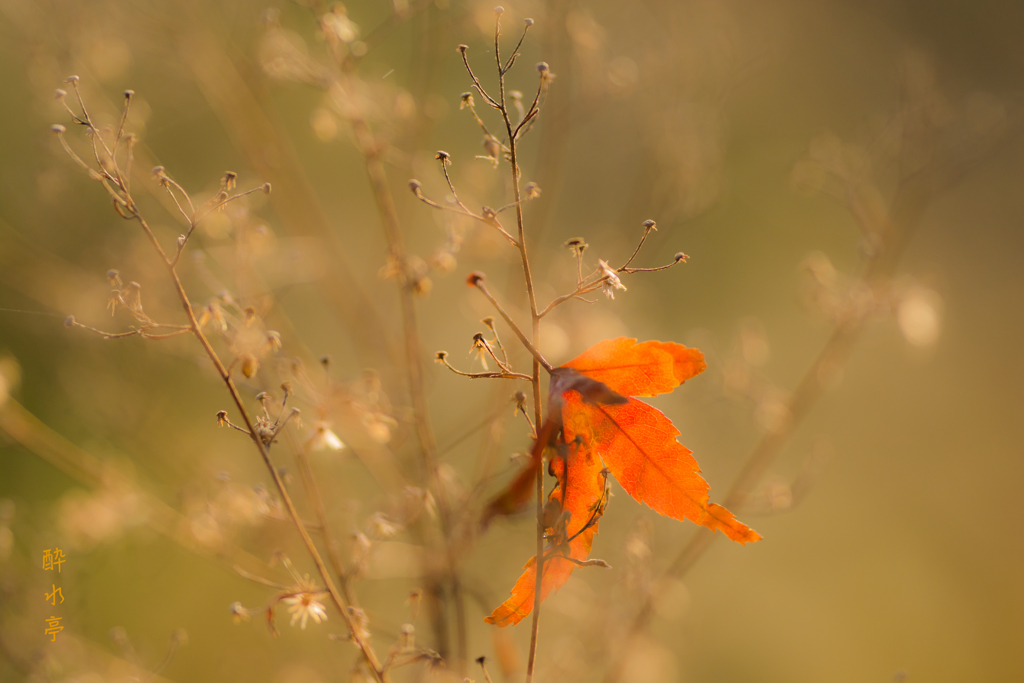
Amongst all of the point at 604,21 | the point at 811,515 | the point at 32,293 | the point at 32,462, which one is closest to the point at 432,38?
the point at 604,21

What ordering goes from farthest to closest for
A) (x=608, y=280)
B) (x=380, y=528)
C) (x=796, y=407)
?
(x=796, y=407)
(x=380, y=528)
(x=608, y=280)

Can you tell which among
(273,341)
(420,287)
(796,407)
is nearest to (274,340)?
(273,341)

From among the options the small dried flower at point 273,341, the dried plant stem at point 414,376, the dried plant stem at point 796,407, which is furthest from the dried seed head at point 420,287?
the dried plant stem at point 796,407

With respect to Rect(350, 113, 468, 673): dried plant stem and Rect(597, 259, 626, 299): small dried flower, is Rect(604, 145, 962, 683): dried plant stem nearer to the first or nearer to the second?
Rect(350, 113, 468, 673): dried plant stem

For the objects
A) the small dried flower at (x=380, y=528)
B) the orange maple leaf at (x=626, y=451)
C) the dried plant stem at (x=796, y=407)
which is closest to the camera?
the orange maple leaf at (x=626, y=451)

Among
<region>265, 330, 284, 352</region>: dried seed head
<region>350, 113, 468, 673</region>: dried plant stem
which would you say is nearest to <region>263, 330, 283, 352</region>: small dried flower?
<region>265, 330, 284, 352</region>: dried seed head

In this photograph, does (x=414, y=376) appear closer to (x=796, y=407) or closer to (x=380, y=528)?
(x=380, y=528)

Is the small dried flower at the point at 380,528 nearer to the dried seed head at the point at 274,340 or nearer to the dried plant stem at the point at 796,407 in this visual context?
the dried seed head at the point at 274,340
